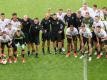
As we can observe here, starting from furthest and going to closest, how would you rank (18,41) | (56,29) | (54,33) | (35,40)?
(56,29)
(54,33)
(35,40)
(18,41)

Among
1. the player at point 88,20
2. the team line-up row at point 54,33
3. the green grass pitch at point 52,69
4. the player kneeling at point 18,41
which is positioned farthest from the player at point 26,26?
the player at point 88,20

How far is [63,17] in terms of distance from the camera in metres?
24.7

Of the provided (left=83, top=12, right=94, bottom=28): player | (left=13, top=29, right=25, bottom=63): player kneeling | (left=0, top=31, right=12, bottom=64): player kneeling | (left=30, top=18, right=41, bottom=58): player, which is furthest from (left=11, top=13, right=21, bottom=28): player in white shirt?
(left=83, top=12, right=94, bottom=28): player

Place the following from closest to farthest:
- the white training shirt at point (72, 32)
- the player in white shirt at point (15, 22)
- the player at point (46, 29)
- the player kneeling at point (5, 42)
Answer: the player kneeling at point (5, 42), the player in white shirt at point (15, 22), the white training shirt at point (72, 32), the player at point (46, 29)

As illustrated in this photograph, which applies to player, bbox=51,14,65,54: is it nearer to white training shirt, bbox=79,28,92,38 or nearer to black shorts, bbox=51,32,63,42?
black shorts, bbox=51,32,63,42

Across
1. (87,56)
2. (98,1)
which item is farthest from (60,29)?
(98,1)

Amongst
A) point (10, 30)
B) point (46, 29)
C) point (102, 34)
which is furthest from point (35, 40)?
point (102, 34)

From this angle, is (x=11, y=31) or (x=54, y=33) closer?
(x=11, y=31)

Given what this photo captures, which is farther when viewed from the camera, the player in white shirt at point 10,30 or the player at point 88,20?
the player at point 88,20

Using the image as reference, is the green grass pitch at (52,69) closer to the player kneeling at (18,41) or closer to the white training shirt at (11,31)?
the player kneeling at (18,41)

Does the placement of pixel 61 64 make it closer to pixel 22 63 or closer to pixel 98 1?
pixel 22 63

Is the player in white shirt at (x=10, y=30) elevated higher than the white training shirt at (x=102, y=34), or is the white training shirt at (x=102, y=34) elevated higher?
the player in white shirt at (x=10, y=30)

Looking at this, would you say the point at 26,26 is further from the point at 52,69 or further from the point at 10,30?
the point at 52,69

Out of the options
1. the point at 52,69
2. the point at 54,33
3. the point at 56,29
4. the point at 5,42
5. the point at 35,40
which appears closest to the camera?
the point at 52,69
